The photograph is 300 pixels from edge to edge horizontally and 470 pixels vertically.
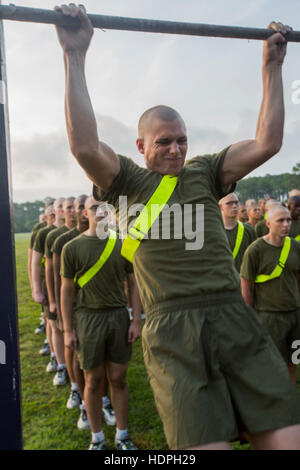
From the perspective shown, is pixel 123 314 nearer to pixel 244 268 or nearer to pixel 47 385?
pixel 244 268

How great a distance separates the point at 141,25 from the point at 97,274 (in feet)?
8.83

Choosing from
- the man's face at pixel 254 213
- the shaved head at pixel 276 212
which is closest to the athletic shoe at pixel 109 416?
the shaved head at pixel 276 212

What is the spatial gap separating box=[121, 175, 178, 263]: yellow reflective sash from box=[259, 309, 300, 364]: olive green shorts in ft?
10.4

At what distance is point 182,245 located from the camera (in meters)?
2.17

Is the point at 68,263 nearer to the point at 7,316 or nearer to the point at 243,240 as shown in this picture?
the point at 7,316

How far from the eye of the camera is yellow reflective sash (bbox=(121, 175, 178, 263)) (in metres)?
2.25

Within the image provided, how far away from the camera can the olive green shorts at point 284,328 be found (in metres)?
4.88

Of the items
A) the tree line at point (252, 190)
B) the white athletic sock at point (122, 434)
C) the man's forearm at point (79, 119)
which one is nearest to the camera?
the man's forearm at point (79, 119)

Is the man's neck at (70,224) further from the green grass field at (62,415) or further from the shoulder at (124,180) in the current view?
the shoulder at (124,180)

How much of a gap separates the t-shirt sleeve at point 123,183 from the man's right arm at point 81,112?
1.5 inches

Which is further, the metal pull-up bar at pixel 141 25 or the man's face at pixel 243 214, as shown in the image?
the man's face at pixel 243 214

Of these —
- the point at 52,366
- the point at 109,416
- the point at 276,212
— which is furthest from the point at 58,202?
the point at 276,212
